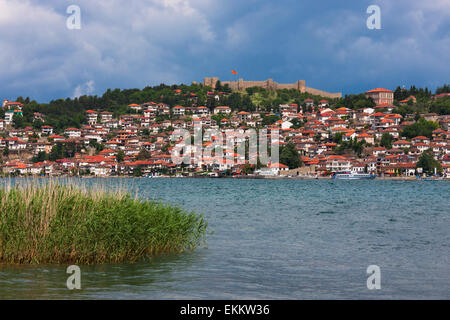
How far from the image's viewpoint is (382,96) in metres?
170

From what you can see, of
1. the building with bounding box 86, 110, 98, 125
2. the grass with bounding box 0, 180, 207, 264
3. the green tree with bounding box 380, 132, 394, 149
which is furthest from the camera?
the building with bounding box 86, 110, 98, 125

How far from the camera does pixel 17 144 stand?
136m

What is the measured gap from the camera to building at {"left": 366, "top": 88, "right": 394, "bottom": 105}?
170 meters

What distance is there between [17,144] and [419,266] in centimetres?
13472

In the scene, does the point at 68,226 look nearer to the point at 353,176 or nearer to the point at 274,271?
the point at 274,271

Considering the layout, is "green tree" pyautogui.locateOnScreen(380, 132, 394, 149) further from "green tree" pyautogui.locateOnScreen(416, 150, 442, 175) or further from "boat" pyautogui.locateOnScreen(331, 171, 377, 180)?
"boat" pyautogui.locateOnScreen(331, 171, 377, 180)

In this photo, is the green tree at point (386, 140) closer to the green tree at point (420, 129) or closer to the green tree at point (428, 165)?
the green tree at point (420, 129)

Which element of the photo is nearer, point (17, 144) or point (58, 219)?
point (58, 219)

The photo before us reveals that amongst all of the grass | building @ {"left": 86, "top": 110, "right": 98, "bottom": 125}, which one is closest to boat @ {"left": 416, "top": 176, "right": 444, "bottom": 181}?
the grass

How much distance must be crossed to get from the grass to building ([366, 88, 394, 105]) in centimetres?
16540

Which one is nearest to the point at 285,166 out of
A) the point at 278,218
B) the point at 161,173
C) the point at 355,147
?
the point at 355,147

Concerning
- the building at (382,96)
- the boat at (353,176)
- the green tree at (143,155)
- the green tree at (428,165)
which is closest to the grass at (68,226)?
the boat at (353,176)

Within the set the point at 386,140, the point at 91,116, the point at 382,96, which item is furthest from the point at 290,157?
the point at 91,116
